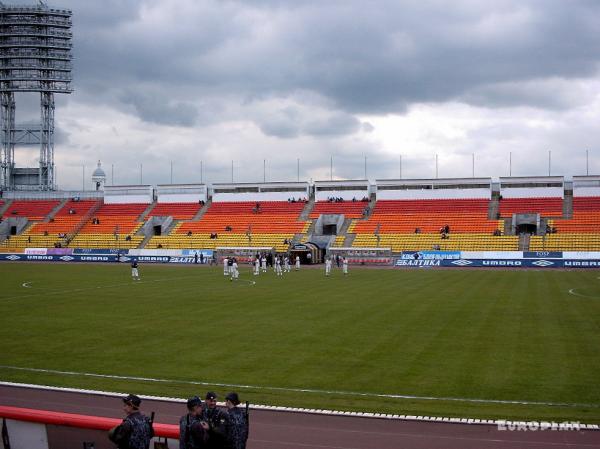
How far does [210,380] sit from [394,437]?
5.04 meters

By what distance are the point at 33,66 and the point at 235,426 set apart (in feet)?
270

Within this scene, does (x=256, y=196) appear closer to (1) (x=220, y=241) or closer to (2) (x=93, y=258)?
(1) (x=220, y=241)

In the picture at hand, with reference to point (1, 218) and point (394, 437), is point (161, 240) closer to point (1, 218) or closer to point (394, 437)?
point (1, 218)

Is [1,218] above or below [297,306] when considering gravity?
above

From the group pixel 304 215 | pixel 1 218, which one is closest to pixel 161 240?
pixel 304 215

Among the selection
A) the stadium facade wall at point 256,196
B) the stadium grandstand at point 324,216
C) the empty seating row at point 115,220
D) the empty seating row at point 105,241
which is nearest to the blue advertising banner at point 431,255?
the stadium grandstand at point 324,216

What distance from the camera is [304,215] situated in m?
75.8

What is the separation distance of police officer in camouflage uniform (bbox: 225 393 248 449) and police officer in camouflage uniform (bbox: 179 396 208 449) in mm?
328

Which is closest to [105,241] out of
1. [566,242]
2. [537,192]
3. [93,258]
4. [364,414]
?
[93,258]

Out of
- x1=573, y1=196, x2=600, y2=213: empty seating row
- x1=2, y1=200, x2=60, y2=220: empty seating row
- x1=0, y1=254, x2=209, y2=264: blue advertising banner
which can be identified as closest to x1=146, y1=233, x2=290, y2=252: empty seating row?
x1=0, y1=254, x2=209, y2=264: blue advertising banner

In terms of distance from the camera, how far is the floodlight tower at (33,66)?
77.9m

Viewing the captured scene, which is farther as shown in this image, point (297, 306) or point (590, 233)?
point (590, 233)

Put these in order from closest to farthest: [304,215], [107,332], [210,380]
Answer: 1. [210,380]
2. [107,332]
3. [304,215]

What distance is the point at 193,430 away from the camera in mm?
6871
